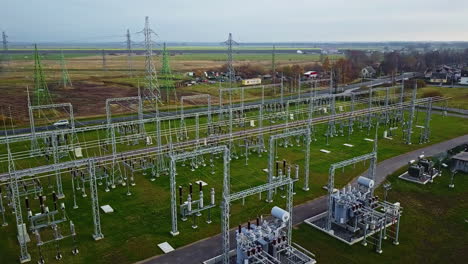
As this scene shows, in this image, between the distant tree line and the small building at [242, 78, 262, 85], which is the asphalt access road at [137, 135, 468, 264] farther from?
the small building at [242, 78, 262, 85]

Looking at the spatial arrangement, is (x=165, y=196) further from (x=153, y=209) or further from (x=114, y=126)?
(x=114, y=126)

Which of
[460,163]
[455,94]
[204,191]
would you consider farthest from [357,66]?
[204,191]

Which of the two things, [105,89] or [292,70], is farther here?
[292,70]

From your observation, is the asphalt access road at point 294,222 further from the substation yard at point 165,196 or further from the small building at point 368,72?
the small building at point 368,72

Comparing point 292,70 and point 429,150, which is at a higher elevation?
point 292,70

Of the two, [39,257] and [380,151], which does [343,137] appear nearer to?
[380,151]

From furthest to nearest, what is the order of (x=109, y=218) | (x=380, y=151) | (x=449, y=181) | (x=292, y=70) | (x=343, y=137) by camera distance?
1. (x=292, y=70)
2. (x=343, y=137)
3. (x=380, y=151)
4. (x=449, y=181)
5. (x=109, y=218)

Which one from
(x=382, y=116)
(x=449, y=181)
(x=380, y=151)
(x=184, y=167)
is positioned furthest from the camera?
(x=382, y=116)

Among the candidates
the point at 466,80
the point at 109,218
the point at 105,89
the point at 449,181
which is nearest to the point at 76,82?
the point at 105,89
